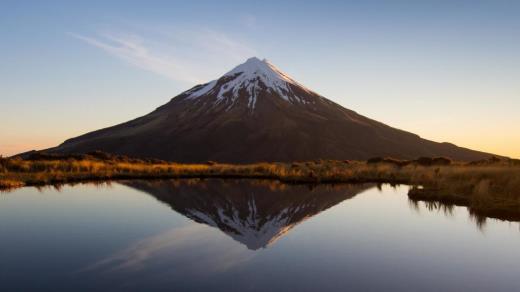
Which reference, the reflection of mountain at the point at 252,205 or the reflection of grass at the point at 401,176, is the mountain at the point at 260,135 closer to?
the reflection of grass at the point at 401,176

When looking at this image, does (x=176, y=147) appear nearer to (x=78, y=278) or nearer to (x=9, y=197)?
(x=9, y=197)

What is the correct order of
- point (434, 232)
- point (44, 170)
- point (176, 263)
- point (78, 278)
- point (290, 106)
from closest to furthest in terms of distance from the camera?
point (78, 278)
point (176, 263)
point (434, 232)
point (44, 170)
point (290, 106)

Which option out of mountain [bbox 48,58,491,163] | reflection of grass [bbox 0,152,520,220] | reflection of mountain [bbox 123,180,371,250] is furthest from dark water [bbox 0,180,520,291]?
mountain [bbox 48,58,491,163]

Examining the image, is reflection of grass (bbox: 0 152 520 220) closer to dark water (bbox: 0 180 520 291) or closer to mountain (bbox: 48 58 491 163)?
dark water (bbox: 0 180 520 291)

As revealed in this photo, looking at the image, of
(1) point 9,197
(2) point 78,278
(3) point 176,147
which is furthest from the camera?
(3) point 176,147

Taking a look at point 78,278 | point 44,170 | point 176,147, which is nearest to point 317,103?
point 176,147

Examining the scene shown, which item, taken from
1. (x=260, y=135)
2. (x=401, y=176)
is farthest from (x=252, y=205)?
(x=260, y=135)
